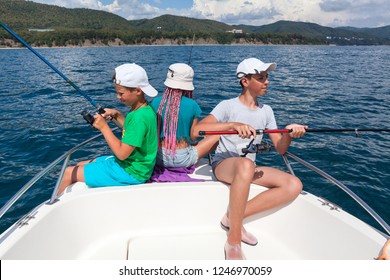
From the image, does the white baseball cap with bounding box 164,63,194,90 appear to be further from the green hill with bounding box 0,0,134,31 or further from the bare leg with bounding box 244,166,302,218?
the green hill with bounding box 0,0,134,31

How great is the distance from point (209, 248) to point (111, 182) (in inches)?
46.0

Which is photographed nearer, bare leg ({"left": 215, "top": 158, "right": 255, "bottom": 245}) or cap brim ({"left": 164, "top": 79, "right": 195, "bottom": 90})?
bare leg ({"left": 215, "top": 158, "right": 255, "bottom": 245})

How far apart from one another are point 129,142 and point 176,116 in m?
0.60

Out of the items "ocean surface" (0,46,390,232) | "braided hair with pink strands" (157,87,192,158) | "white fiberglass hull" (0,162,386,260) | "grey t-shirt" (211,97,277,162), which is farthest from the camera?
"ocean surface" (0,46,390,232)

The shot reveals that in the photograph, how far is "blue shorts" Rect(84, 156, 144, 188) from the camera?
3.10 meters

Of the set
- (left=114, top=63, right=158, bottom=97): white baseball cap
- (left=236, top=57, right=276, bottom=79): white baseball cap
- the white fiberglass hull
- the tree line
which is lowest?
the tree line

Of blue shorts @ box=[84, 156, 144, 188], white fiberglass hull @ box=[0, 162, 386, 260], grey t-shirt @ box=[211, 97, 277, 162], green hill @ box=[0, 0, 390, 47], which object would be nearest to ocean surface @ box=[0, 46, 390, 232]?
blue shorts @ box=[84, 156, 144, 188]

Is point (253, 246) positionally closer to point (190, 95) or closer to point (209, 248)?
point (209, 248)

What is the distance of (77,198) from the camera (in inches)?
112

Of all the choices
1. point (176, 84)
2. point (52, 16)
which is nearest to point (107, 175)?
point (176, 84)

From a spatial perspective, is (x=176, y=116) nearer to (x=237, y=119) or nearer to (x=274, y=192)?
(x=237, y=119)

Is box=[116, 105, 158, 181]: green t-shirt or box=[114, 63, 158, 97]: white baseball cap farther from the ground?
box=[114, 63, 158, 97]: white baseball cap

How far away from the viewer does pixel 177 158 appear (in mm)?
3383

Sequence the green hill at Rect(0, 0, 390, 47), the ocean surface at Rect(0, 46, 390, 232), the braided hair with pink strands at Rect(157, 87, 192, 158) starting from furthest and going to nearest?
the green hill at Rect(0, 0, 390, 47) < the ocean surface at Rect(0, 46, 390, 232) < the braided hair with pink strands at Rect(157, 87, 192, 158)
